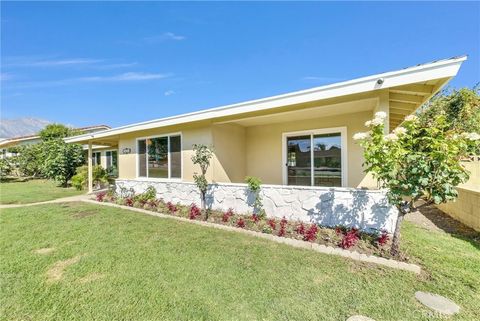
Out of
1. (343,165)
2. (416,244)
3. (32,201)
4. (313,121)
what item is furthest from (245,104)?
(32,201)

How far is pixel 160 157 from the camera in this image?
948 centimetres

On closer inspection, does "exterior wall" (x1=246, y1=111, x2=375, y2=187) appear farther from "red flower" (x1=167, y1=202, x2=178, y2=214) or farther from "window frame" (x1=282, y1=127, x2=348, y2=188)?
"red flower" (x1=167, y1=202, x2=178, y2=214)

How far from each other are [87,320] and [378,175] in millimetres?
4668

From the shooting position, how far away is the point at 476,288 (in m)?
3.22

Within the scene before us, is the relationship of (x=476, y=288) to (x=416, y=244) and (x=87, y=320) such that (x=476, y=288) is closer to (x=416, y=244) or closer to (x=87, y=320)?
(x=416, y=244)

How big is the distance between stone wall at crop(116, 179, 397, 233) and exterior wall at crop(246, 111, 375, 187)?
1355mm

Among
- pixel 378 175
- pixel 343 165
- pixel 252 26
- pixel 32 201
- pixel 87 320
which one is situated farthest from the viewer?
pixel 252 26

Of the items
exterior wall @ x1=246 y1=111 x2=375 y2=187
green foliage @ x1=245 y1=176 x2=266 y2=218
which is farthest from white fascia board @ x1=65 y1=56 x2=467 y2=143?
exterior wall @ x1=246 y1=111 x2=375 y2=187

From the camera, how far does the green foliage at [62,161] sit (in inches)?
632

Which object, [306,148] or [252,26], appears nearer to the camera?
[306,148]

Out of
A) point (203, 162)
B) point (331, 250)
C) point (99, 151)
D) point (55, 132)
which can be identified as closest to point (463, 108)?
point (331, 250)

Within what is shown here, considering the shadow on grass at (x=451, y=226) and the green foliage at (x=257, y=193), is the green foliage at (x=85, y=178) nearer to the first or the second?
the green foliage at (x=257, y=193)

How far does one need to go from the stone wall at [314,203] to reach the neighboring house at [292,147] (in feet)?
0.07

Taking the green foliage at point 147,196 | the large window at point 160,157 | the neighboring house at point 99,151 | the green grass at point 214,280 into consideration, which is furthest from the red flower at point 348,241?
the neighboring house at point 99,151
